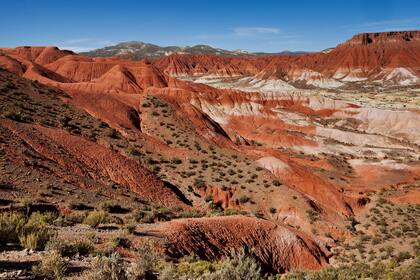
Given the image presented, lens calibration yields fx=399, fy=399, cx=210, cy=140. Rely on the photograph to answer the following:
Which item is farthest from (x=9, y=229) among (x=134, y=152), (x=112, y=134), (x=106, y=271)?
(x=112, y=134)

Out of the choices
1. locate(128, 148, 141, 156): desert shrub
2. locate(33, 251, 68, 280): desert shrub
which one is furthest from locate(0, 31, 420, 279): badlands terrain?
locate(128, 148, 141, 156): desert shrub

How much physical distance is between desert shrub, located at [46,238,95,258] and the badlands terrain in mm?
30

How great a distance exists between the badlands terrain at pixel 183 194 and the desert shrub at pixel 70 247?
0.03 m

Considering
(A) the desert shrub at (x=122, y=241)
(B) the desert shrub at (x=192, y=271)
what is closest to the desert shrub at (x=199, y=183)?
(A) the desert shrub at (x=122, y=241)

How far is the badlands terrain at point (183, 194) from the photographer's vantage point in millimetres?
10227

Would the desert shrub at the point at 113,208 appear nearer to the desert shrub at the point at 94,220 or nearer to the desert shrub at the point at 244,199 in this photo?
the desert shrub at the point at 94,220

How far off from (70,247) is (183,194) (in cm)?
1977

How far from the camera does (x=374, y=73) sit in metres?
179

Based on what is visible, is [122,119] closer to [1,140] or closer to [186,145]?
[186,145]

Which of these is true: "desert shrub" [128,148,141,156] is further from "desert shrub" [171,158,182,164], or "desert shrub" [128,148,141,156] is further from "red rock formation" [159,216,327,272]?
"red rock formation" [159,216,327,272]

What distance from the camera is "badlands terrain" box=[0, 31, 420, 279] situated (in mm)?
10227

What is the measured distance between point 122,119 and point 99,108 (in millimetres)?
2884

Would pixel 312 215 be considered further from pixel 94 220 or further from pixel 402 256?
pixel 94 220

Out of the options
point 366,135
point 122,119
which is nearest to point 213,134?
point 122,119
